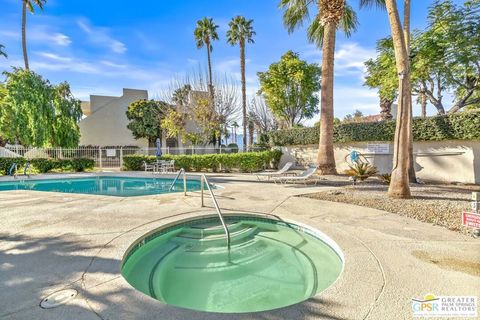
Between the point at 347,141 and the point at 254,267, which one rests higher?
the point at 347,141

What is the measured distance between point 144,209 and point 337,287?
4907 mm

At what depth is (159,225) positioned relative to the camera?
4.94 metres

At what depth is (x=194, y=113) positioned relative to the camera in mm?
21641

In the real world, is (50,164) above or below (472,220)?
above

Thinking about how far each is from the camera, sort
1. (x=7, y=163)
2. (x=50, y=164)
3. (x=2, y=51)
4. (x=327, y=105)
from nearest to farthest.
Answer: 1. (x=327, y=105)
2. (x=7, y=163)
3. (x=50, y=164)
4. (x=2, y=51)

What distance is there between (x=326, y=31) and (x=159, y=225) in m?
11.3

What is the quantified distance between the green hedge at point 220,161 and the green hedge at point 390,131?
1.59m

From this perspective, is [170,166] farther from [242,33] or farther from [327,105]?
[242,33]

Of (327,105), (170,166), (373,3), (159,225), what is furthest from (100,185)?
(373,3)

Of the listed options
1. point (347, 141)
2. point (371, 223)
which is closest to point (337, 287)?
point (371, 223)

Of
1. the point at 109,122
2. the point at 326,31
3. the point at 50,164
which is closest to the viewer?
the point at 326,31

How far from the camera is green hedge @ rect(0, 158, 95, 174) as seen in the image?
1585 centimetres

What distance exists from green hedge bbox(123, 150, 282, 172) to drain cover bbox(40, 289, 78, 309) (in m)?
13.3

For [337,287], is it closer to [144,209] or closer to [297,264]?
[297,264]
